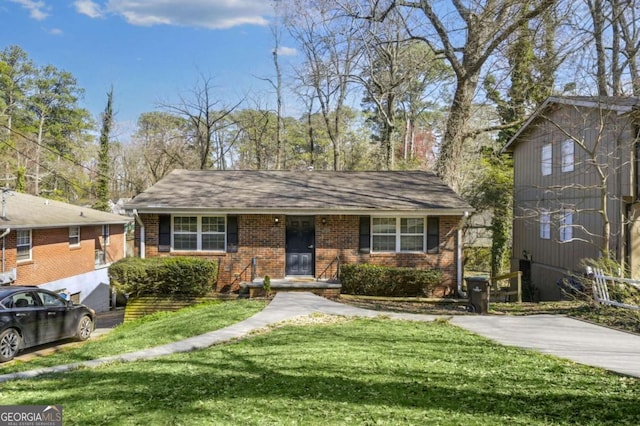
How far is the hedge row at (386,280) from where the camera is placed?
13.5m

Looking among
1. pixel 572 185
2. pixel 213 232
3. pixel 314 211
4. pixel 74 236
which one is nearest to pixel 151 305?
pixel 213 232

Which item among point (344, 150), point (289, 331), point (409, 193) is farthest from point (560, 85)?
point (344, 150)

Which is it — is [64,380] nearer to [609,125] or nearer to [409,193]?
[409,193]

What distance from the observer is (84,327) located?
456 inches

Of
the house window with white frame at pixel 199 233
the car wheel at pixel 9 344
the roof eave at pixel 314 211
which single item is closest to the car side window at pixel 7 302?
the car wheel at pixel 9 344

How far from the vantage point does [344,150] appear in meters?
36.2

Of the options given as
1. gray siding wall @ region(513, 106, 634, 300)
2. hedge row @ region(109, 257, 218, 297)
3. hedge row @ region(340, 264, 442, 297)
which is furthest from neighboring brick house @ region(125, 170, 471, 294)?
gray siding wall @ region(513, 106, 634, 300)

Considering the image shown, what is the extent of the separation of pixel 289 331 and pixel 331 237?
6.10m

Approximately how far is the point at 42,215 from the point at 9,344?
11.2 m

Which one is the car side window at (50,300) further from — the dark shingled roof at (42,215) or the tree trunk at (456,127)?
the tree trunk at (456,127)

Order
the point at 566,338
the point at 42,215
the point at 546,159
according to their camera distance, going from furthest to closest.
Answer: the point at 42,215 < the point at 546,159 < the point at 566,338

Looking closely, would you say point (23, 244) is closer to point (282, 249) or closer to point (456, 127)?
point (282, 249)

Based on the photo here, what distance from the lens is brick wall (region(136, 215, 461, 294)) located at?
569 inches

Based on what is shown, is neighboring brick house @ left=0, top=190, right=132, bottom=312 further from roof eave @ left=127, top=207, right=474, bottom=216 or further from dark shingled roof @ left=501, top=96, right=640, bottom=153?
dark shingled roof @ left=501, top=96, right=640, bottom=153
